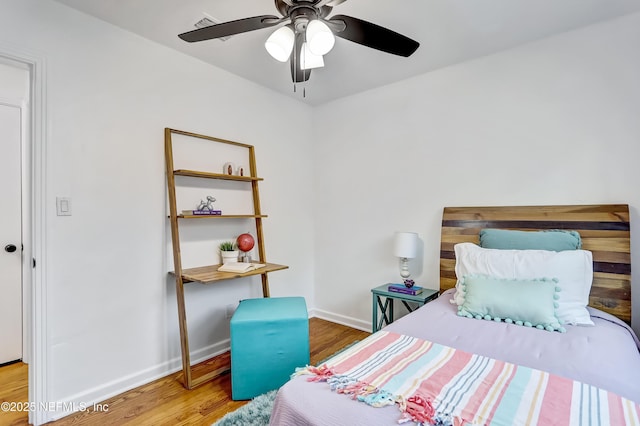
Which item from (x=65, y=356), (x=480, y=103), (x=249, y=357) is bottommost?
(x=249, y=357)

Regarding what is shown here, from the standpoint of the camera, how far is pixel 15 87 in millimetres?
2666

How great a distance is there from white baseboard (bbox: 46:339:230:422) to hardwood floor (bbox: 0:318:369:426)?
4cm

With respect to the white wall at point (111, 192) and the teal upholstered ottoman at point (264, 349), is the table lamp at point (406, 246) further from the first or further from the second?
the white wall at point (111, 192)

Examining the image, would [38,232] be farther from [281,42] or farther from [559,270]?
[559,270]

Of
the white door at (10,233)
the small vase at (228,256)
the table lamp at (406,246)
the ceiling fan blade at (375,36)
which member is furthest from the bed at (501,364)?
the white door at (10,233)

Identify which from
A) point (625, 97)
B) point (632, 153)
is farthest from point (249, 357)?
point (625, 97)

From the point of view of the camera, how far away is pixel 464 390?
3.52 feet

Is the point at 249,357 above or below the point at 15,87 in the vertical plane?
below

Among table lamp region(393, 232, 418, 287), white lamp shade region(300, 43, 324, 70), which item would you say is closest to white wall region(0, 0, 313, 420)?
white lamp shade region(300, 43, 324, 70)

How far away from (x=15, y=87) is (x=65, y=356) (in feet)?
7.51

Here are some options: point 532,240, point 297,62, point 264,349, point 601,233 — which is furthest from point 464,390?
point 297,62

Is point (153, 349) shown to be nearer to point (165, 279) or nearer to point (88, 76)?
point (165, 279)

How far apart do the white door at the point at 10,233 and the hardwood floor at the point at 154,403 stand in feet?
0.86

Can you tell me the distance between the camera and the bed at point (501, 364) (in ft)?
3.19
